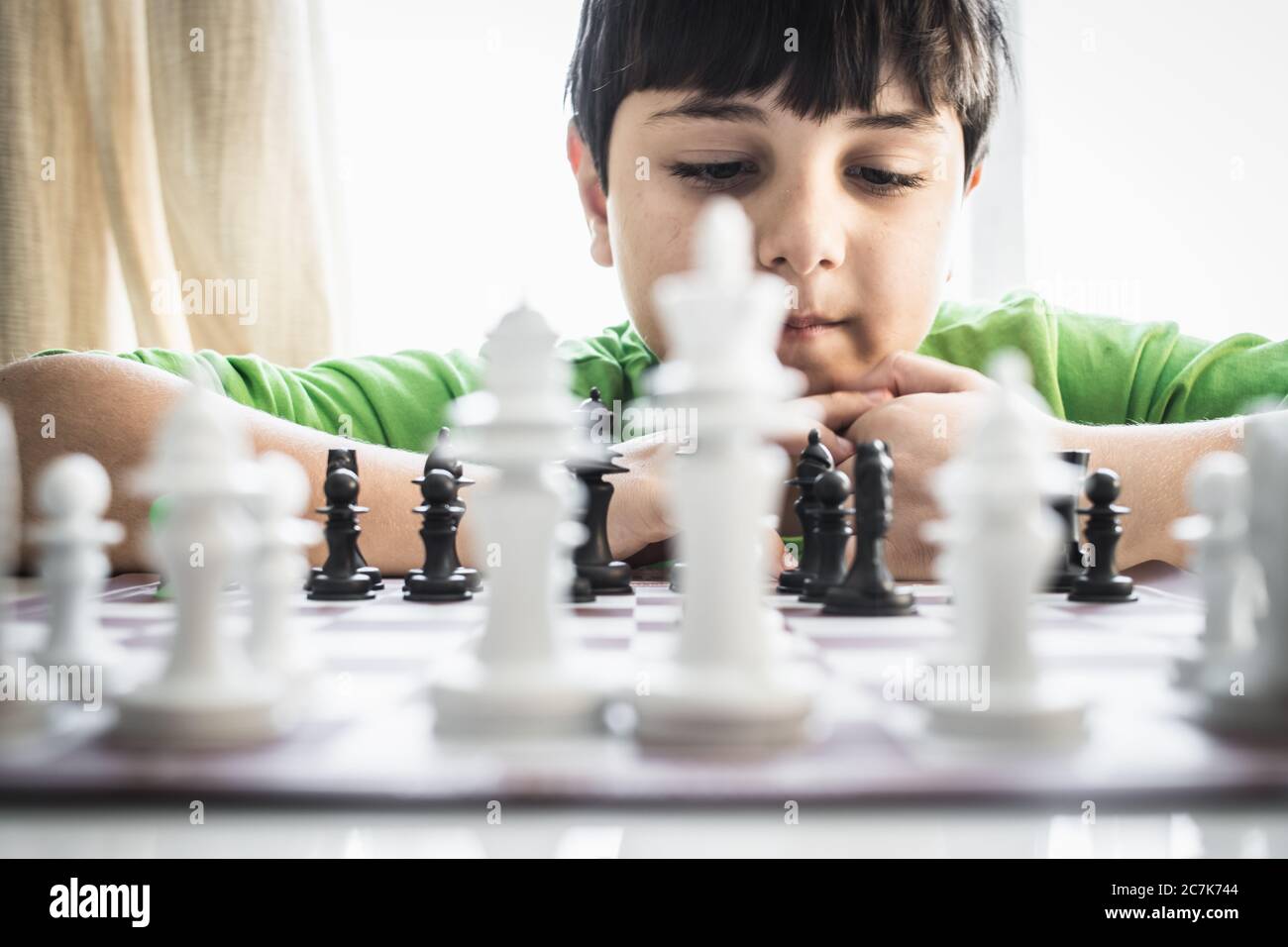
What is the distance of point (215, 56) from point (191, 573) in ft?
8.50

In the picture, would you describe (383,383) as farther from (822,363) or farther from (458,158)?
(458,158)

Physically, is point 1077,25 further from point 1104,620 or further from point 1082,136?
point 1104,620

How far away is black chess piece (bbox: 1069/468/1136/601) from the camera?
44.6 inches

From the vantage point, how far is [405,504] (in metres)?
1.53

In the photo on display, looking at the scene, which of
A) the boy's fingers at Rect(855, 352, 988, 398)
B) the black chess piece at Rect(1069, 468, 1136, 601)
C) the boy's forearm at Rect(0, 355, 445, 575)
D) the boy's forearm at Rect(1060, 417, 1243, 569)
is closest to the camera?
the black chess piece at Rect(1069, 468, 1136, 601)

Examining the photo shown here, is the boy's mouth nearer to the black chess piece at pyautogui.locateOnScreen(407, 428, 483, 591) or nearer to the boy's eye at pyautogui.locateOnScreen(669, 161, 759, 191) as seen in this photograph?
the boy's eye at pyautogui.locateOnScreen(669, 161, 759, 191)

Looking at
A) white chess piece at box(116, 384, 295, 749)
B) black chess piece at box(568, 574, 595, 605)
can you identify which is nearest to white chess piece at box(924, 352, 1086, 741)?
white chess piece at box(116, 384, 295, 749)

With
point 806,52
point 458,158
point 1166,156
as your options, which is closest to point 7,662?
point 806,52

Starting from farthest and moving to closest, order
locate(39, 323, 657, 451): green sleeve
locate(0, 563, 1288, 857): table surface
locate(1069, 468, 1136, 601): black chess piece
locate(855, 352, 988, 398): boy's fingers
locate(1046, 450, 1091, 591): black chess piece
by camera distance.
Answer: locate(39, 323, 657, 451): green sleeve → locate(855, 352, 988, 398): boy's fingers → locate(1046, 450, 1091, 591): black chess piece → locate(1069, 468, 1136, 601): black chess piece → locate(0, 563, 1288, 857): table surface

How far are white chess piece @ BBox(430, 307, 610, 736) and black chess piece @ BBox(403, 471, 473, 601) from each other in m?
0.51

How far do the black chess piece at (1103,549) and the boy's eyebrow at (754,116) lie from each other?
0.73m

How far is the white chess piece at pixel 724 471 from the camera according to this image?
0.57 metres

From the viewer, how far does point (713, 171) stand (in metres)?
1.69

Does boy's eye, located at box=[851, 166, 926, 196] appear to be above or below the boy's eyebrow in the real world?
below
